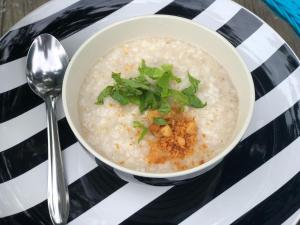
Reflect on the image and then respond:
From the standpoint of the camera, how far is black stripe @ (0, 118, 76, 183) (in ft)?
4.46

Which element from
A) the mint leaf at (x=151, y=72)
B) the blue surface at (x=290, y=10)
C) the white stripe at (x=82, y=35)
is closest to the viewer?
the mint leaf at (x=151, y=72)

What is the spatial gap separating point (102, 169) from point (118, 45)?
0.43 metres

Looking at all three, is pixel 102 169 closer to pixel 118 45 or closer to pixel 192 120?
pixel 192 120

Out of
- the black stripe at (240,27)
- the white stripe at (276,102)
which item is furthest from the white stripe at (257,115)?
the black stripe at (240,27)

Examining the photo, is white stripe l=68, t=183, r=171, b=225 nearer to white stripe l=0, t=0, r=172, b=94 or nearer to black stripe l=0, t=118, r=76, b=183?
black stripe l=0, t=118, r=76, b=183

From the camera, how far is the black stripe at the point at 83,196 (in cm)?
130

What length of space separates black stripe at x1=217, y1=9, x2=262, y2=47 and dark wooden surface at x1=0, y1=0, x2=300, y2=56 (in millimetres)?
327

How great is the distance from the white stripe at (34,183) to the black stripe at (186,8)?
0.60 m

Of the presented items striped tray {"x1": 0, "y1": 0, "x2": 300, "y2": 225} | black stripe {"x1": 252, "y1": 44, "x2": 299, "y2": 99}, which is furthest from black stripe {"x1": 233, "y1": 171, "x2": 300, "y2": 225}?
black stripe {"x1": 252, "y1": 44, "x2": 299, "y2": 99}

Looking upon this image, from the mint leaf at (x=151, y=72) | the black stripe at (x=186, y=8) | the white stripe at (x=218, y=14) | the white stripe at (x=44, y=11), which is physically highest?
the white stripe at (x=44, y=11)

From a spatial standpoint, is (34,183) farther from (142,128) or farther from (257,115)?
(257,115)

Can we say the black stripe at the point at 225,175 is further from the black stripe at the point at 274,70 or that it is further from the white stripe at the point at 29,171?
the white stripe at the point at 29,171

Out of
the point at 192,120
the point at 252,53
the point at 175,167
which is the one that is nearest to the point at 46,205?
the point at 175,167

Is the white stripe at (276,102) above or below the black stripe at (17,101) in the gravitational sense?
below
